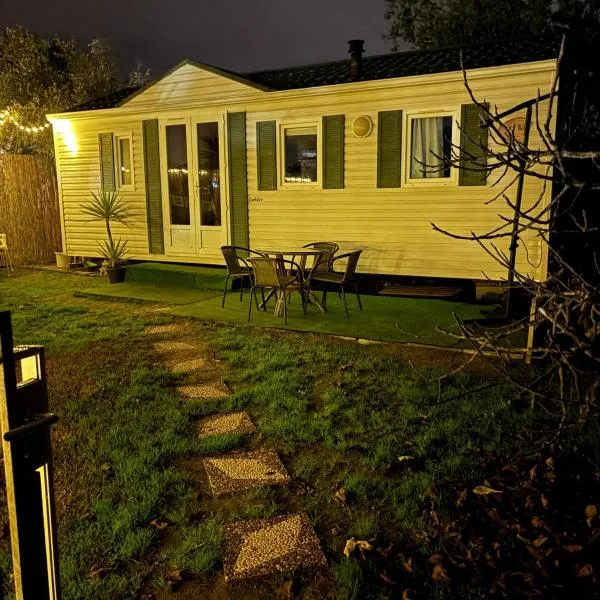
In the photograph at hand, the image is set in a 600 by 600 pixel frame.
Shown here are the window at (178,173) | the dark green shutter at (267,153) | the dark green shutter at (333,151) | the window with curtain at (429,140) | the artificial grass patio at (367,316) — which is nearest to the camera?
the artificial grass patio at (367,316)

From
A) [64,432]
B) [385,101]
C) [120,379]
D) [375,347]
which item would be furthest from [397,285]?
[64,432]

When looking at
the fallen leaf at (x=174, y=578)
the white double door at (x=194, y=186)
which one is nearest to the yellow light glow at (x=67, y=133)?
the white double door at (x=194, y=186)

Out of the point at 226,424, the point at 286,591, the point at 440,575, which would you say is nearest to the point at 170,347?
the point at 226,424

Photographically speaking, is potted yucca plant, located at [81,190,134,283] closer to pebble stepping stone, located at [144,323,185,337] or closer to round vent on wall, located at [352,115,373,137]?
pebble stepping stone, located at [144,323,185,337]

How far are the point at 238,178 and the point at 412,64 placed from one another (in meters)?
3.50

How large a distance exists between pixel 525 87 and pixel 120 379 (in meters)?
6.31

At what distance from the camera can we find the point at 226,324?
6.93 meters

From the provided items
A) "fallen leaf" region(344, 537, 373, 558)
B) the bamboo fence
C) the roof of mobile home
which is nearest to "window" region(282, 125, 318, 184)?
the roof of mobile home

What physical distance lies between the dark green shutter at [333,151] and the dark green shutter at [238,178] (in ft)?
4.93

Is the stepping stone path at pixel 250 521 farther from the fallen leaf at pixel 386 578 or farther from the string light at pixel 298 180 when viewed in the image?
the string light at pixel 298 180

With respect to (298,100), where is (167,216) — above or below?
below

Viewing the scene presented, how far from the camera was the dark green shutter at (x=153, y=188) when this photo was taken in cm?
1056

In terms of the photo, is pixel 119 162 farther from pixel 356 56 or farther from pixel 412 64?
pixel 412 64

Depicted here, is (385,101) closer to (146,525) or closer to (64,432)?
(64,432)
